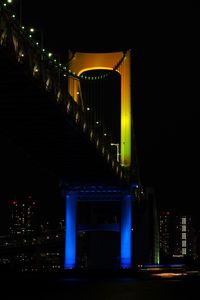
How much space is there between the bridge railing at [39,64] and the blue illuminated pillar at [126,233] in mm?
11225

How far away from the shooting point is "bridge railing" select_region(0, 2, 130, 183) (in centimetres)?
1608

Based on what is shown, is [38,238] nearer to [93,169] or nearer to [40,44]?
[93,169]

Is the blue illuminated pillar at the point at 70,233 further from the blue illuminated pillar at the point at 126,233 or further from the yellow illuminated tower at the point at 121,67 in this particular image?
the yellow illuminated tower at the point at 121,67

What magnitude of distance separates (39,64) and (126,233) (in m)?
20.9

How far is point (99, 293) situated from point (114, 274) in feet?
41.3

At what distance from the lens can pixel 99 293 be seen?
24.3m

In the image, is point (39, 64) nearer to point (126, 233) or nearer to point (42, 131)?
point (42, 131)

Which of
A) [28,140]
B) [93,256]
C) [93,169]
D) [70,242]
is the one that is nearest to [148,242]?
[93,256]

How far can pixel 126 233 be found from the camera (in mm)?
39156

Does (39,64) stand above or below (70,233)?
above

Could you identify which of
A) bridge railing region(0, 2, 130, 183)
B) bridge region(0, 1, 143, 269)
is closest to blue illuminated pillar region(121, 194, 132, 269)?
bridge region(0, 1, 143, 269)

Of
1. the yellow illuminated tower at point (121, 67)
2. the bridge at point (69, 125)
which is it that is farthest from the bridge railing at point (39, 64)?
the yellow illuminated tower at point (121, 67)

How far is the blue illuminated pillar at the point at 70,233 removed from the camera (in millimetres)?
38750

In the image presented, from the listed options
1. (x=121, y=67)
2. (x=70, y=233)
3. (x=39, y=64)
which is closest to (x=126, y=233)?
(x=70, y=233)
